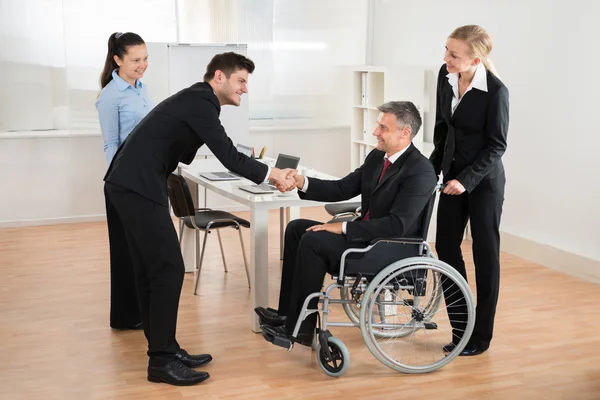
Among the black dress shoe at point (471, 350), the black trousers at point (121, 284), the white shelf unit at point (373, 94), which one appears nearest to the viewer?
the black dress shoe at point (471, 350)

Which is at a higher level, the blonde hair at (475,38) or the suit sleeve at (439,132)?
the blonde hair at (475,38)

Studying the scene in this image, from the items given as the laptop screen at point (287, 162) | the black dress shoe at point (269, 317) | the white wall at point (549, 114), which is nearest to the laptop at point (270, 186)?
the laptop screen at point (287, 162)

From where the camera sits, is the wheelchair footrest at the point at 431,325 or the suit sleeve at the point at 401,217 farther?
the wheelchair footrest at the point at 431,325

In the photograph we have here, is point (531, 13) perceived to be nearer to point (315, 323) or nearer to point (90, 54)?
point (315, 323)

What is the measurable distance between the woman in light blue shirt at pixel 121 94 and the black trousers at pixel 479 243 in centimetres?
168

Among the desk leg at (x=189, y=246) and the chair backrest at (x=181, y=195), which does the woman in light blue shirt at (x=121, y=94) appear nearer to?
the chair backrest at (x=181, y=195)

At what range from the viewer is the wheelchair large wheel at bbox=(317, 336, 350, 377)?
142 inches

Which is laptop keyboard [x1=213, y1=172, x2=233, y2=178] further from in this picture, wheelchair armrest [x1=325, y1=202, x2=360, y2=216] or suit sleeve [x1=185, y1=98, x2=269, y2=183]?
suit sleeve [x1=185, y1=98, x2=269, y2=183]

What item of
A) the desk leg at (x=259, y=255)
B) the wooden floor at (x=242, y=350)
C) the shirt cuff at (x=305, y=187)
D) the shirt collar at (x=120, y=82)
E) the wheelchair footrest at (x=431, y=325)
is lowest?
the wooden floor at (x=242, y=350)

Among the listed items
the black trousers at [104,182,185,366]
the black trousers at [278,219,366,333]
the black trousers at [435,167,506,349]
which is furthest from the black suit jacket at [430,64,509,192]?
the black trousers at [104,182,185,366]

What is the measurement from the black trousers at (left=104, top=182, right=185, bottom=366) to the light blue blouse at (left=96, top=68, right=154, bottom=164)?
1.98 feet

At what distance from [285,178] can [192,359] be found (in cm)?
97

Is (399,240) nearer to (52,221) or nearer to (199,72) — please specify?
(199,72)

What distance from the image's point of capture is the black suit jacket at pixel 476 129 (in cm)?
374
